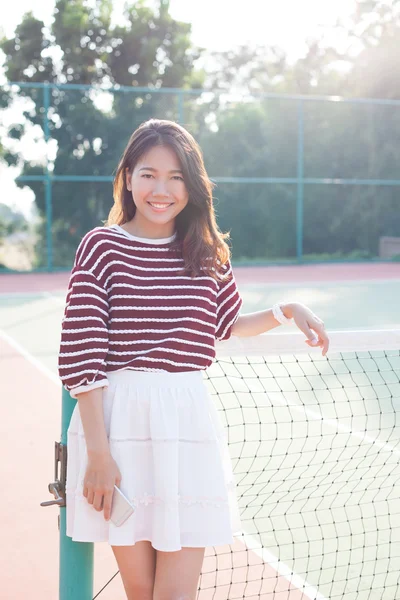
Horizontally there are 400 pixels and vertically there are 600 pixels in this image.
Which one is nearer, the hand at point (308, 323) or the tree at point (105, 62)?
the hand at point (308, 323)

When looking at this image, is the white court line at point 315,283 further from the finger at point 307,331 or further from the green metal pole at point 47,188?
the finger at point 307,331

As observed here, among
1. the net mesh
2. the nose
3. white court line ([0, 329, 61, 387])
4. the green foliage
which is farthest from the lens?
the green foliage

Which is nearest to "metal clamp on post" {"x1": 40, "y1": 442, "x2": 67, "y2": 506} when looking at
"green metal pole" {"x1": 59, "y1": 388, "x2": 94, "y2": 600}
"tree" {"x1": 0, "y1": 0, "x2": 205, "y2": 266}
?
"green metal pole" {"x1": 59, "y1": 388, "x2": 94, "y2": 600}

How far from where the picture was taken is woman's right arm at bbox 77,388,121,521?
1.96 meters

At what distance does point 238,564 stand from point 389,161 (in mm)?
16863

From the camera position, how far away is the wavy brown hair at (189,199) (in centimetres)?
211

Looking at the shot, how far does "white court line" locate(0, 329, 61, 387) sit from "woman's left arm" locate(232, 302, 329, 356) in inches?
171

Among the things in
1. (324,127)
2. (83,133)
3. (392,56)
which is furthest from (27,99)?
(392,56)

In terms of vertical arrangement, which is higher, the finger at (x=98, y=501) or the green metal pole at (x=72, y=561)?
the finger at (x=98, y=501)

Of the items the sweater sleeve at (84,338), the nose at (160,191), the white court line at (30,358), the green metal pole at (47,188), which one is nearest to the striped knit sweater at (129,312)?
the sweater sleeve at (84,338)

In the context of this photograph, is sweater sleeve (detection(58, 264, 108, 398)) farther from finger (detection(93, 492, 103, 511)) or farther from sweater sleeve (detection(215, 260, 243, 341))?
sweater sleeve (detection(215, 260, 243, 341))

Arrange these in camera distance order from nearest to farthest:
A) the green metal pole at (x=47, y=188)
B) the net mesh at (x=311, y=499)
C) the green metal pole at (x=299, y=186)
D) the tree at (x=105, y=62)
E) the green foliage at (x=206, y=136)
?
the net mesh at (x=311, y=499) → the green metal pole at (x=47, y=188) → the green foliage at (x=206, y=136) → the tree at (x=105, y=62) → the green metal pole at (x=299, y=186)

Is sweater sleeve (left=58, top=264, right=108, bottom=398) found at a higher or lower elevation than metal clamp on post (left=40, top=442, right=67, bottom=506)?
higher

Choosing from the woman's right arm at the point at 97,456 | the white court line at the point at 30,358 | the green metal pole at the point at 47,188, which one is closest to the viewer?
the woman's right arm at the point at 97,456
